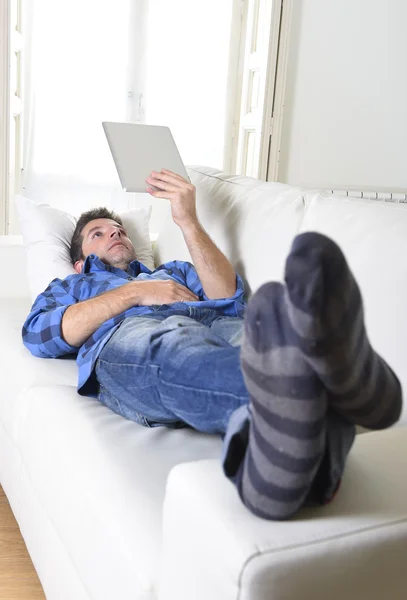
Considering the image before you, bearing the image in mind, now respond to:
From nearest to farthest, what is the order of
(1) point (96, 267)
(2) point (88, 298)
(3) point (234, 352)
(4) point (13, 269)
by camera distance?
(3) point (234, 352) → (2) point (88, 298) → (1) point (96, 267) → (4) point (13, 269)

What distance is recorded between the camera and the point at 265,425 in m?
0.75

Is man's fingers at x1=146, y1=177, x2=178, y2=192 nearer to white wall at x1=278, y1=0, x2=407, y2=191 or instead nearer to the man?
the man

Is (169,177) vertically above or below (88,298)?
above

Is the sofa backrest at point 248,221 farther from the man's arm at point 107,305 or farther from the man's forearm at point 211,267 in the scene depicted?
the man's arm at point 107,305

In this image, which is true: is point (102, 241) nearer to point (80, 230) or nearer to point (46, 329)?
point (80, 230)

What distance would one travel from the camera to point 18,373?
5.34 ft

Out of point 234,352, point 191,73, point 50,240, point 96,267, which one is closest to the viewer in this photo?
point 234,352

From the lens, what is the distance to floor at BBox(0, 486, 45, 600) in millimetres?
1469

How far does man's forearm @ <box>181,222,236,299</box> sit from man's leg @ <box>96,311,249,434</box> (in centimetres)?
20

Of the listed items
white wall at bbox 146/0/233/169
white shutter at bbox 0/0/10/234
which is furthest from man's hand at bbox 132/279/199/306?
white wall at bbox 146/0/233/169

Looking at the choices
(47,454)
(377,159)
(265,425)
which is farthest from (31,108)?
(265,425)

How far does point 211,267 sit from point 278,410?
1.02 m


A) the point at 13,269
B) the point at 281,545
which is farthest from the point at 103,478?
the point at 13,269

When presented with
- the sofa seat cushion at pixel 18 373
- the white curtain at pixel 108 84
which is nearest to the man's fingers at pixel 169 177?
the sofa seat cushion at pixel 18 373
